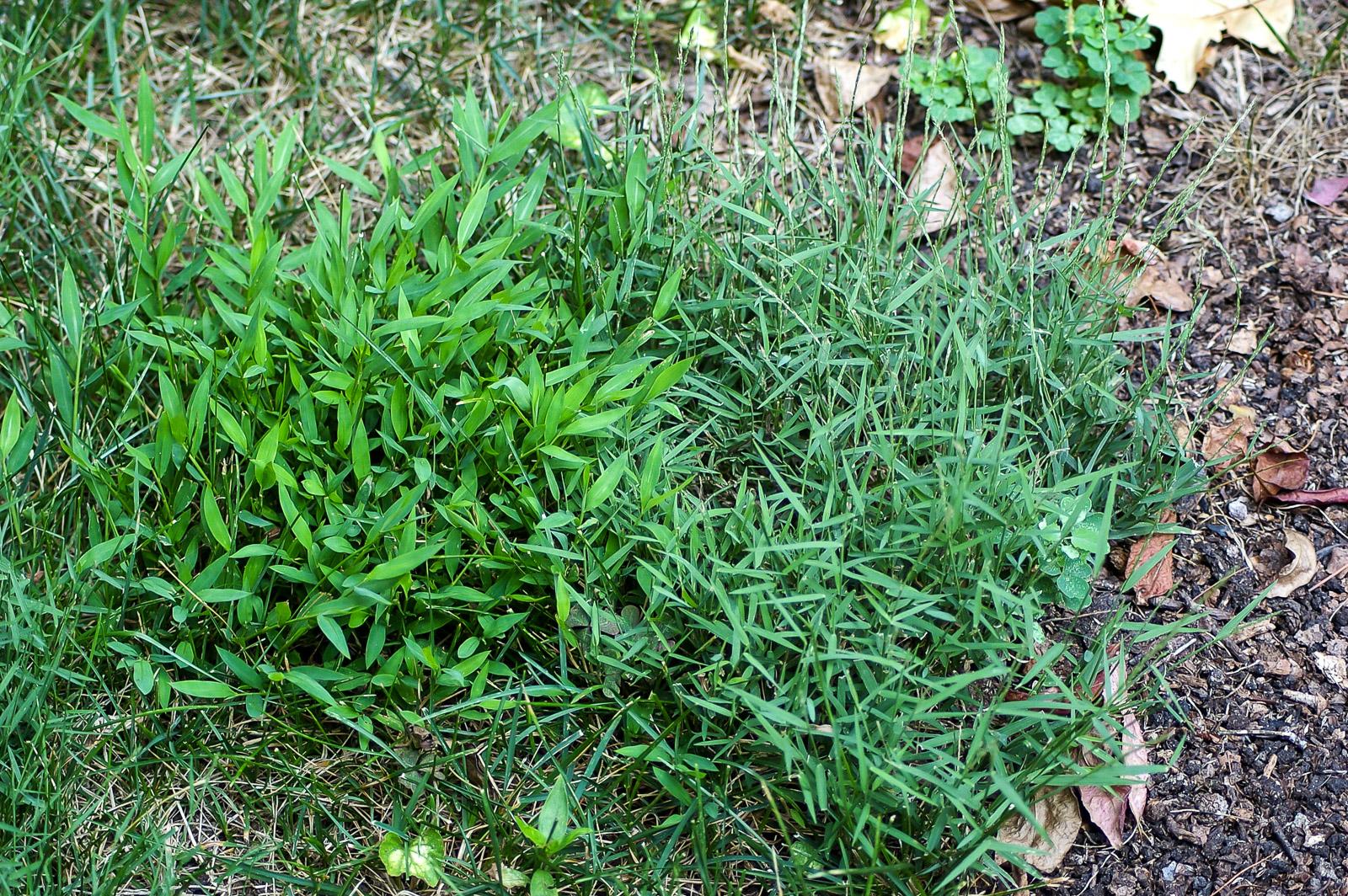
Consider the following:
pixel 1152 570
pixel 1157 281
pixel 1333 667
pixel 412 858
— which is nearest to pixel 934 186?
pixel 1157 281

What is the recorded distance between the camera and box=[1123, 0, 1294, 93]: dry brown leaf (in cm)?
298

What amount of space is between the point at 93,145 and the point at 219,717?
164cm

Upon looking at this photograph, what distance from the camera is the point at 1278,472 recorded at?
2404 mm

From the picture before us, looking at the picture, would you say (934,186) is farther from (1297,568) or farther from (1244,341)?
(1297,568)

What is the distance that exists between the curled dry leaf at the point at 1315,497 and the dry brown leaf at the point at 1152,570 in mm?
266

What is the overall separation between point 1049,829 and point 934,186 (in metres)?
1.29

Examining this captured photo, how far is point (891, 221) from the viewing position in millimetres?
2615

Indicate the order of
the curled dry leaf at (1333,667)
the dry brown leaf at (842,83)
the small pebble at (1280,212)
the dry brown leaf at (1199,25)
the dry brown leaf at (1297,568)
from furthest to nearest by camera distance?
the dry brown leaf at (842,83) → the dry brown leaf at (1199,25) → the small pebble at (1280,212) → the dry brown leaf at (1297,568) → the curled dry leaf at (1333,667)

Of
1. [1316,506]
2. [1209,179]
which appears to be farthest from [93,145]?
[1316,506]

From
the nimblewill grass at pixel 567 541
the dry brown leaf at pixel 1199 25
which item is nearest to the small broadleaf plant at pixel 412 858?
the nimblewill grass at pixel 567 541

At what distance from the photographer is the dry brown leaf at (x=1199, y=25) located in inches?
117

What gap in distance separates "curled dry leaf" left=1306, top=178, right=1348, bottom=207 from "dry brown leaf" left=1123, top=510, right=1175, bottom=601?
1.03m

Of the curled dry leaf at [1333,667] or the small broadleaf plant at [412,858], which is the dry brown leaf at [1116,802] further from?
the small broadleaf plant at [412,858]

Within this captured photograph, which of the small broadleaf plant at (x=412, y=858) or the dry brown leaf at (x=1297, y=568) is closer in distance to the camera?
the small broadleaf plant at (x=412, y=858)
